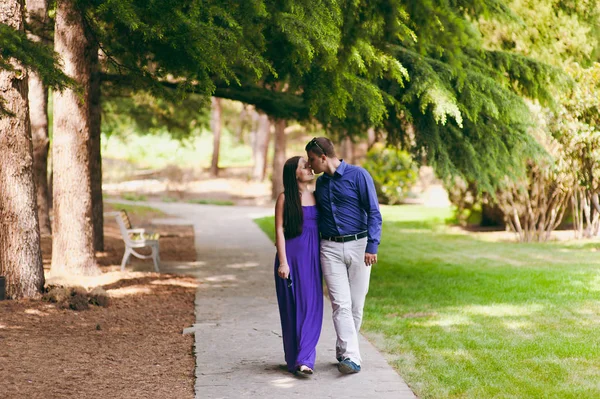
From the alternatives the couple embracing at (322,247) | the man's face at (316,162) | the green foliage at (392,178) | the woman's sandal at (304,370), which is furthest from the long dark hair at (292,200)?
the green foliage at (392,178)

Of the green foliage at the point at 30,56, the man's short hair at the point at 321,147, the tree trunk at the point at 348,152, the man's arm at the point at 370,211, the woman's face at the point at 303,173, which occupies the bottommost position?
the man's arm at the point at 370,211

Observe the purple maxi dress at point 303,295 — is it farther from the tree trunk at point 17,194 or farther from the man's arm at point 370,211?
the tree trunk at point 17,194

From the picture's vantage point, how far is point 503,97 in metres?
10.1

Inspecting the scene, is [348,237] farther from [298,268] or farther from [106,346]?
[106,346]

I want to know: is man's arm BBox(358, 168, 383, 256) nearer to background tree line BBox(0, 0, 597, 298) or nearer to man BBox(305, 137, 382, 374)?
man BBox(305, 137, 382, 374)

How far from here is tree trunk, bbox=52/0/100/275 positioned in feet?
36.2

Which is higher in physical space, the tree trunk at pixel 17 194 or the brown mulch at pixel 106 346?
the tree trunk at pixel 17 194

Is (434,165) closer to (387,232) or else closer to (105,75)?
(105,75)

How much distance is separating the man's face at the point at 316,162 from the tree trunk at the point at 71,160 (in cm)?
569

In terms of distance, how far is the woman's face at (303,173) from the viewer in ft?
20.8

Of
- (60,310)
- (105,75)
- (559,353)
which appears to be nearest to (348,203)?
(559,353)

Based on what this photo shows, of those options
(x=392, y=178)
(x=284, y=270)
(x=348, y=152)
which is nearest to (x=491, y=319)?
(x=284, y=270)

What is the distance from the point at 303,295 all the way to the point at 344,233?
1.98 ft

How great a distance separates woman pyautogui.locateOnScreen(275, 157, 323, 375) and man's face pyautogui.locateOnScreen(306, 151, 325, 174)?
2.1 inches
